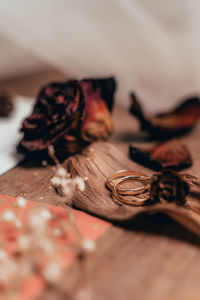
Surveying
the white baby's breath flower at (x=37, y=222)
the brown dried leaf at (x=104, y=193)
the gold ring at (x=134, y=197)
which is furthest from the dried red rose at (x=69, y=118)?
the white baby's breath flower at (x=37, y=222)

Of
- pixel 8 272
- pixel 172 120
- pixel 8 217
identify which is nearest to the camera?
pixel 8 272

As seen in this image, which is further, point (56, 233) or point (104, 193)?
point (104, 193)

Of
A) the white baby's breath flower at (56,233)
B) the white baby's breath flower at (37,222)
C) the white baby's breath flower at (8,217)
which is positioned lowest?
the white baby's breath flower at (56,233)

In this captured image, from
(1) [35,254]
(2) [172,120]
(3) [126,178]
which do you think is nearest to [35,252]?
(1) [35,254]

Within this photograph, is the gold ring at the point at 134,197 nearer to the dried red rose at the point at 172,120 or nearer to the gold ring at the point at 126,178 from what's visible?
the gold ring at the point at 126,178

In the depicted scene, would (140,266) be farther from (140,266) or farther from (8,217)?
(8,217)

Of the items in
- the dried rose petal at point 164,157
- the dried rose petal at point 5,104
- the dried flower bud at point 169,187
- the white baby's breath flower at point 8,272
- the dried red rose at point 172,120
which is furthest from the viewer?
the dried rose petal at point 5,104
